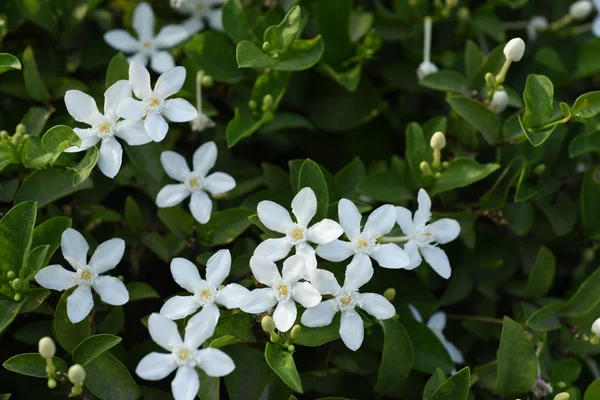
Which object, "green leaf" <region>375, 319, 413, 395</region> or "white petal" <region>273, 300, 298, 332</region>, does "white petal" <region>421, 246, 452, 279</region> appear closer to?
"green leaf" <region>375, 319, 413, 395</region>

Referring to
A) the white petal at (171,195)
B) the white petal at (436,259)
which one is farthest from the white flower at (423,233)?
the white petal at (171,195)

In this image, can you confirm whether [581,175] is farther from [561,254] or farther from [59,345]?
[59,345]

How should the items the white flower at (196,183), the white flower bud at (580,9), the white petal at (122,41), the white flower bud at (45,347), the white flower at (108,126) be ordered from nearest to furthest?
the white flower bud at (45,347) → the white flower at (108,126) → the white flower at (196,183) → the white petal at (122,41) → the white flower bud at (580,9)

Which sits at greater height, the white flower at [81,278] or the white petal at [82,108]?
the white petal at [82,108]

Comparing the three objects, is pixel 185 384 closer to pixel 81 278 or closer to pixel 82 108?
pixel 81 278

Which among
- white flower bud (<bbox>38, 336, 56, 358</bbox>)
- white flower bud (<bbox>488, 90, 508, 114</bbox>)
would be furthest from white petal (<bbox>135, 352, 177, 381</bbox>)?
white flower bud (<bbox>488, 90, 508, 114</bbox>)

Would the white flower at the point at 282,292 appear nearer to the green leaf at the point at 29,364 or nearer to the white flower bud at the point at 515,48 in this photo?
the green leaf at the point at 29,364
